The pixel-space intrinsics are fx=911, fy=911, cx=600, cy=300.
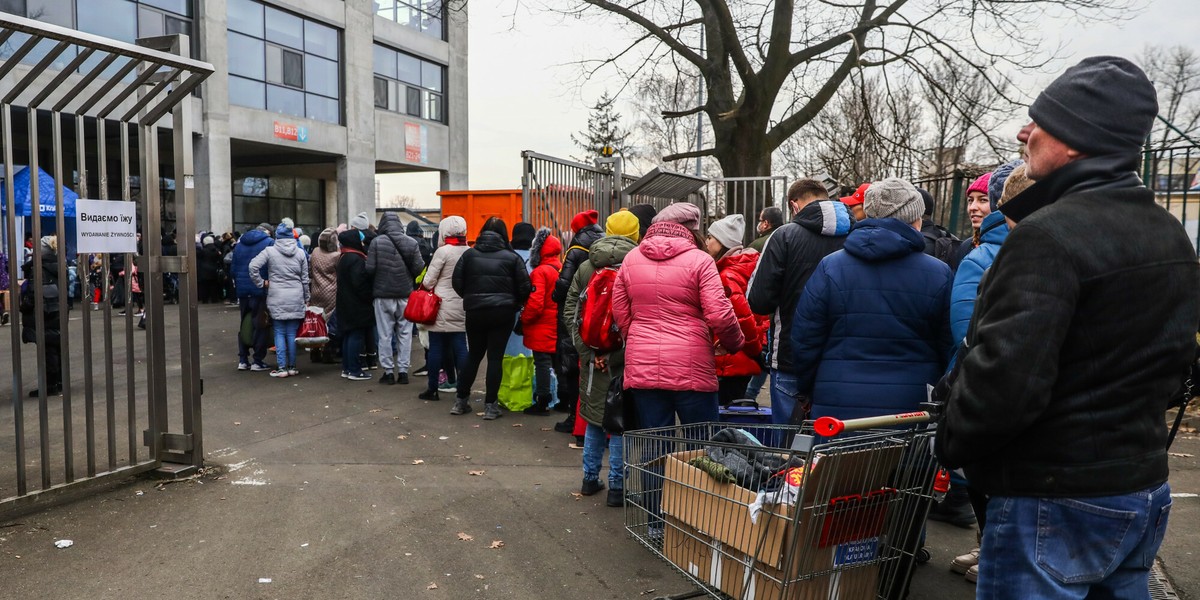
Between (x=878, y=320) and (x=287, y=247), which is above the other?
(x=287, y=247)

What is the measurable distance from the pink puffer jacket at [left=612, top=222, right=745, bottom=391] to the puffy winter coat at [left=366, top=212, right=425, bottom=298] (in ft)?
17.4

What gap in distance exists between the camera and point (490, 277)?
7953 millimetres

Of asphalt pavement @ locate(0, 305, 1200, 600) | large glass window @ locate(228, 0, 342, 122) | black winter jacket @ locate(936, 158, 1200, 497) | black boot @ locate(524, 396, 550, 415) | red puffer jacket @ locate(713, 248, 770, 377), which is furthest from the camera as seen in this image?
large glass window @ locate(228, 0, 342, 122)

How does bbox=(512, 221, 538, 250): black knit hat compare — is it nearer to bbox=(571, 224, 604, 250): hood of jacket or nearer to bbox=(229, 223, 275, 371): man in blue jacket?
bbox=(571, 224, 604, 250): hood of jacket

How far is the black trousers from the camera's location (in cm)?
800

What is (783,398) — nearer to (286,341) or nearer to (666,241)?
(666,241)

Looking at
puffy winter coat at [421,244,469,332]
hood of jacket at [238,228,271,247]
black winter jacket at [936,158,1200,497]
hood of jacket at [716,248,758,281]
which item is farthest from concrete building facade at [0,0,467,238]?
black winter jacket at [936,158,1200,497]

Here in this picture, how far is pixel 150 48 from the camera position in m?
5.63

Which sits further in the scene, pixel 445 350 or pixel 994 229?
pixel 445 350

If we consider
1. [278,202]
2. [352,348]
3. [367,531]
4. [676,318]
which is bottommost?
[367,531]

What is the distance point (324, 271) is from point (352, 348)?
116 cm

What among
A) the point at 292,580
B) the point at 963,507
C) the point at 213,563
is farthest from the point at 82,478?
the point at 963,507

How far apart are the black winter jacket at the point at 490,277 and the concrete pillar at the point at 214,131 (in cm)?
1840

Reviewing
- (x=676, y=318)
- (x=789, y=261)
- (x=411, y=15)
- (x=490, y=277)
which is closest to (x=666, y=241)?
(x=676, y=318)
